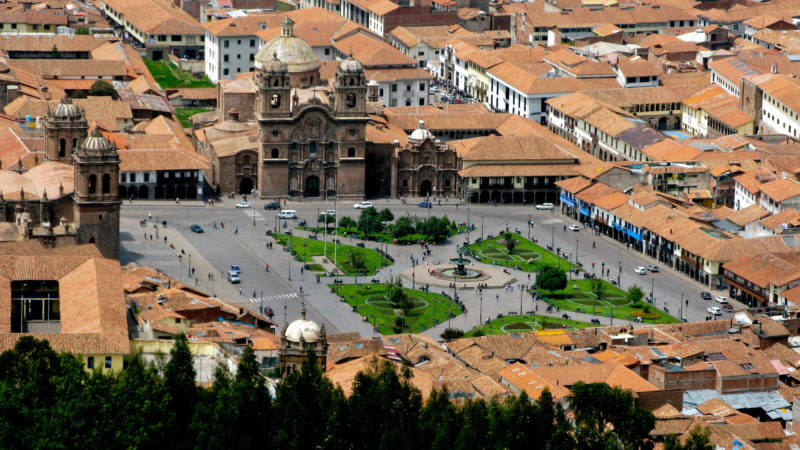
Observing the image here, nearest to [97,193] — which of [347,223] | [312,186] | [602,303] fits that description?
[347,223]

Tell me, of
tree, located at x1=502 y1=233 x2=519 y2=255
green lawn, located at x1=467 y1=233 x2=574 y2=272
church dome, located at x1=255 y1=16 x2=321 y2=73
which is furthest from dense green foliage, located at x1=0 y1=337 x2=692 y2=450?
church dome, located at x1=255 y1=16 x2=321 y2=73

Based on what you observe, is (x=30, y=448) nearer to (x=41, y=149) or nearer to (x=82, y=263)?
(x=82, y=263)

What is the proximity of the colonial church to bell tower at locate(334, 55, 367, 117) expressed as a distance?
123 ft

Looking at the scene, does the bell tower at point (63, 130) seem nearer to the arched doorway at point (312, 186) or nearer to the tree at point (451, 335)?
the arched doorway at point (312, 186)

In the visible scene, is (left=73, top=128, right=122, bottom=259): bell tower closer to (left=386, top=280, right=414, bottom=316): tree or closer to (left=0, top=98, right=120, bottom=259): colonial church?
(left=0, top=98, right=120, bottom=259): colonial church

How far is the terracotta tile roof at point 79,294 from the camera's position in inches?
4604

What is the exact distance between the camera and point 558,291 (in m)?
161

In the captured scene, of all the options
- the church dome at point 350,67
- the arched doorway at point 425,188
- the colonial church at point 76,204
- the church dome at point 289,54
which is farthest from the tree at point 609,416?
the church dome at point 289,54

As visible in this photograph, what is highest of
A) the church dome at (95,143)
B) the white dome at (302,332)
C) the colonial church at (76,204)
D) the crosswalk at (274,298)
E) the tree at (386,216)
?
the church dome at (95,143)

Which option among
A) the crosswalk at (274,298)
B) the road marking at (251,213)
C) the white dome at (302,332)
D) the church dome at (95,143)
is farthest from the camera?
the road marking at (251,213)

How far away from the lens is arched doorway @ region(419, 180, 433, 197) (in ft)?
635

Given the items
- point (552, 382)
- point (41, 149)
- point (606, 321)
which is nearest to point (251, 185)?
point (41, 149)

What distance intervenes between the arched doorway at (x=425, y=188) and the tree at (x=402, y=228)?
16545 millimetres

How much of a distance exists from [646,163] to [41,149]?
55.3 metres
